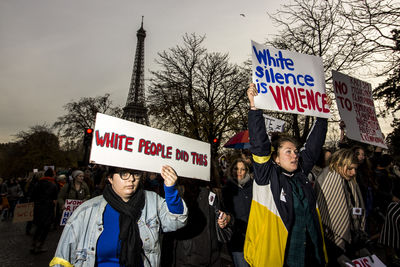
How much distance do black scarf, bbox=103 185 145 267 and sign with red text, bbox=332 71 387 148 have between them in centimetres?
308

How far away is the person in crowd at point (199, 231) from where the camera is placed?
2.79 metres

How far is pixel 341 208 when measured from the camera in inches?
122

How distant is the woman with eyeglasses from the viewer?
6.72 feet

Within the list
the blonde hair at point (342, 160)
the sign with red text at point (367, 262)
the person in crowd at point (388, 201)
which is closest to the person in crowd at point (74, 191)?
the blonde hair at point (342, 160)

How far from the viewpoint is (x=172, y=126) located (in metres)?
19.8

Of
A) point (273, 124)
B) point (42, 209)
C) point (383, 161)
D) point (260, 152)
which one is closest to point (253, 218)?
point (260, 152)

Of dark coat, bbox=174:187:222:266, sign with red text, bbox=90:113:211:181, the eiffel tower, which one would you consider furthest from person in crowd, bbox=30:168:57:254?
the eiffel tower

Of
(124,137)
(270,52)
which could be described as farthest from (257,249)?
(270,52)

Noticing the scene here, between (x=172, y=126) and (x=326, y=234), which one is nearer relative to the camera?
(x=326, y=234)

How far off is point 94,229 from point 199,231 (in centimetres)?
112

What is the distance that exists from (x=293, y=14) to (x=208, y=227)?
11.2 m

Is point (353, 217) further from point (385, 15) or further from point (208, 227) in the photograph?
point (385, 15)

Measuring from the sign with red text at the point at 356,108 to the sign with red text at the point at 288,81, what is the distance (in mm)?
741

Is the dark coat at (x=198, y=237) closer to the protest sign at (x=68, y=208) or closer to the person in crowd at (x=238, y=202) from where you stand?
the person in crowd at (x=238, y=202)
